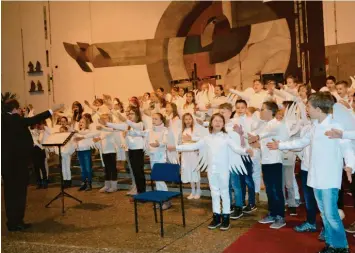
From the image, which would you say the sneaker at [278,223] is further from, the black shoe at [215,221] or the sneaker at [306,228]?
the black shoe at [215,221]

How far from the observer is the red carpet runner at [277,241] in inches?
163

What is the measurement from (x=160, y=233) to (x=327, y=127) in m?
2.47

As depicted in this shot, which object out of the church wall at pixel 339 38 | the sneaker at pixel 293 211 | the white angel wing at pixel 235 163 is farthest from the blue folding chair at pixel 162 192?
the church wall at pixel 339 38

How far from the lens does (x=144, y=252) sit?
14.1 ft

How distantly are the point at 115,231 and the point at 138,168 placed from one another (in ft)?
5.62

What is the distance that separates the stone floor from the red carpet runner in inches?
5.6

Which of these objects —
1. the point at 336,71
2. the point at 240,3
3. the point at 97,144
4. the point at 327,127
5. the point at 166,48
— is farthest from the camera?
the point at 166,48

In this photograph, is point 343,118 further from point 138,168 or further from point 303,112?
point 138,168

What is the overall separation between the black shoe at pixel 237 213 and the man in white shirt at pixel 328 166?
1703mm

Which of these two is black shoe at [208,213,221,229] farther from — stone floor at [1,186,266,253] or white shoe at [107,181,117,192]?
white shoe at [107,181,117,192]

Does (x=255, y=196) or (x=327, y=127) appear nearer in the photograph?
(x=327, y=127)

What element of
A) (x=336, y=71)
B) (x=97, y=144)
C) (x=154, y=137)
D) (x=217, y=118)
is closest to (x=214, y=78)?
(x=336, y=71)

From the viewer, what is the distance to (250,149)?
4.88 m

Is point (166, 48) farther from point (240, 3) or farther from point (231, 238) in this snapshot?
point (231, 238)
